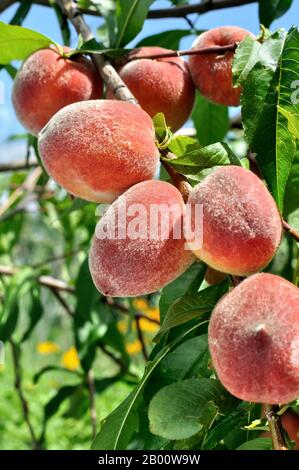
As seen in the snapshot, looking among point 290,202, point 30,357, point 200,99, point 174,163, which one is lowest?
point 30,357

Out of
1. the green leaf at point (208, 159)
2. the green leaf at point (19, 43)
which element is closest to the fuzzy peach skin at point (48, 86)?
the green leaf at point (19, 43)

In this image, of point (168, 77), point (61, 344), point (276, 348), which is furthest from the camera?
point (61, 344)

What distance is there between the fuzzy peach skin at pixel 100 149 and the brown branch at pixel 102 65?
8 centimetres

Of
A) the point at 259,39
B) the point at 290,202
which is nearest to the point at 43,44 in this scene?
the point at 259,39

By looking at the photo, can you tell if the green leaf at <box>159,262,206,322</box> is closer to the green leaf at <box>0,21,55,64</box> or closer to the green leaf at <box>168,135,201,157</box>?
the green leaf at <box>168,135,201,157</box>

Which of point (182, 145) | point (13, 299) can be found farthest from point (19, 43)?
point (13, 299)

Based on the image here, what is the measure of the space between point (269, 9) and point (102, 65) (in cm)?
39

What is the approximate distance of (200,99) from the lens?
1.30m

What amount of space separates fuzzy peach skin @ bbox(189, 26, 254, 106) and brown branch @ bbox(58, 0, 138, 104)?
12 centimetres

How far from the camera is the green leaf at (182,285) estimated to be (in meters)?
0.83

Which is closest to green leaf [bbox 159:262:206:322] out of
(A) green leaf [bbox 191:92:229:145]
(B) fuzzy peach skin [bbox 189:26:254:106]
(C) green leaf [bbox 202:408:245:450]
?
(C) green leaf [bbox 202:408:245:450]

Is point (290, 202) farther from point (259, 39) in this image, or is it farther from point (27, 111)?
point (27, 111)

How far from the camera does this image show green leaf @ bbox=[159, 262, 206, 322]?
834mm

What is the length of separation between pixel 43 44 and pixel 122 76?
12cm
